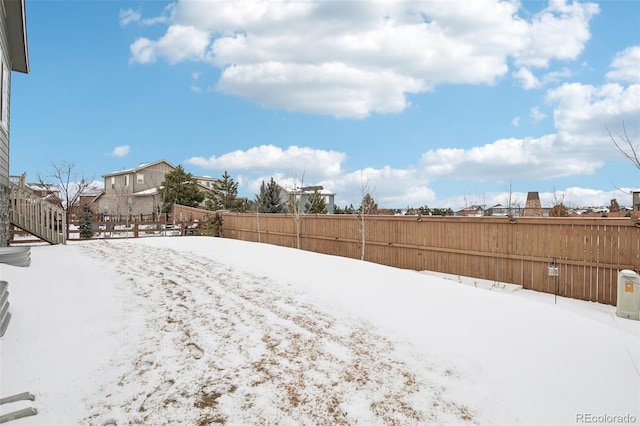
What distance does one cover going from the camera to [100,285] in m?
6.88

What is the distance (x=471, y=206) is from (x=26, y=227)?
70.1 feet

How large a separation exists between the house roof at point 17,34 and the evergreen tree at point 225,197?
2335 centimetres

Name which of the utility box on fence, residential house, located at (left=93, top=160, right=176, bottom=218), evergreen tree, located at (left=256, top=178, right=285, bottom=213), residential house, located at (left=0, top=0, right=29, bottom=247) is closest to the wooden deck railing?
residential house, located at (left=0, top=0, right=29, bottom=247)

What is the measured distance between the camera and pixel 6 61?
966 cm

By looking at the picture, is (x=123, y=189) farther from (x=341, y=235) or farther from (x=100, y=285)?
(x=100, y=285)

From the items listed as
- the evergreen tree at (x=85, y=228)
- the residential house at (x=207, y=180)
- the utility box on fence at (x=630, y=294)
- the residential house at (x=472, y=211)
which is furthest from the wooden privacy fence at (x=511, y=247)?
the residential house at (x=207, y=180)

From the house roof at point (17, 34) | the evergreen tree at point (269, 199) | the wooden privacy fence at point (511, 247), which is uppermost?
the house roof at point (17, 34)

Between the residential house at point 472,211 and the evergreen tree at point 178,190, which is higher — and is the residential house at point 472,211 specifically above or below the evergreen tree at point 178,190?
below

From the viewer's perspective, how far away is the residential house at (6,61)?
874 centimetres

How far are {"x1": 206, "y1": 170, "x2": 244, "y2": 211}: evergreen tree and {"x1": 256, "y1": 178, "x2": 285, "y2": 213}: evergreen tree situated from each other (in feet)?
28.5

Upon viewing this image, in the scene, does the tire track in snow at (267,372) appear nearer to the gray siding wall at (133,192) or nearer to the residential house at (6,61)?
the residential house at (6,61)

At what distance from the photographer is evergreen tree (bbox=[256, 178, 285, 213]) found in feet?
85.4

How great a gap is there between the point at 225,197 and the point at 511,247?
30106 mm
